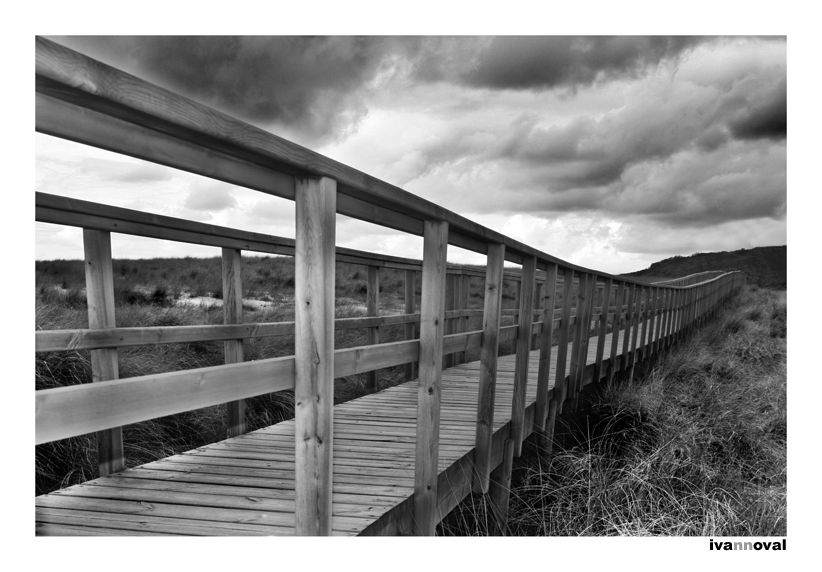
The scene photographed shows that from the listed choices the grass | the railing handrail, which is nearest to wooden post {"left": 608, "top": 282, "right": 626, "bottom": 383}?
the grass

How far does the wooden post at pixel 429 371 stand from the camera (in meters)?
2.47

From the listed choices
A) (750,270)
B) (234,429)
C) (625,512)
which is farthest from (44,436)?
(750,270)

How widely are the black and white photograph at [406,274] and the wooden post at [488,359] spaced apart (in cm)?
2

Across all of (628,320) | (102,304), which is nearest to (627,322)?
(628,320)

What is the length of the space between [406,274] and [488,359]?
10.7ft

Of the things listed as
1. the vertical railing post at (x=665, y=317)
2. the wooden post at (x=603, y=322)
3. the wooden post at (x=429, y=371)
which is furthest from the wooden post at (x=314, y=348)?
the vertical railing post at (x=665, y=317)

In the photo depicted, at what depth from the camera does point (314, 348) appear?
70.7 inches

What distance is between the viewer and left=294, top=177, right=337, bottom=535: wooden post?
172cm

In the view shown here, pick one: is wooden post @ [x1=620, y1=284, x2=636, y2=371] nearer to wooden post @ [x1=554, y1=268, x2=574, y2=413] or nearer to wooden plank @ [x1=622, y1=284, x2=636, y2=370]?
wooden plank @ [x1=622, y1=284, x2=636, y2=370]

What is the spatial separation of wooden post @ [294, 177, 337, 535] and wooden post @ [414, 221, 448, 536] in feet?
2.34

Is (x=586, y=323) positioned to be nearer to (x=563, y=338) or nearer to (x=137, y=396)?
(x=563, y=338)
